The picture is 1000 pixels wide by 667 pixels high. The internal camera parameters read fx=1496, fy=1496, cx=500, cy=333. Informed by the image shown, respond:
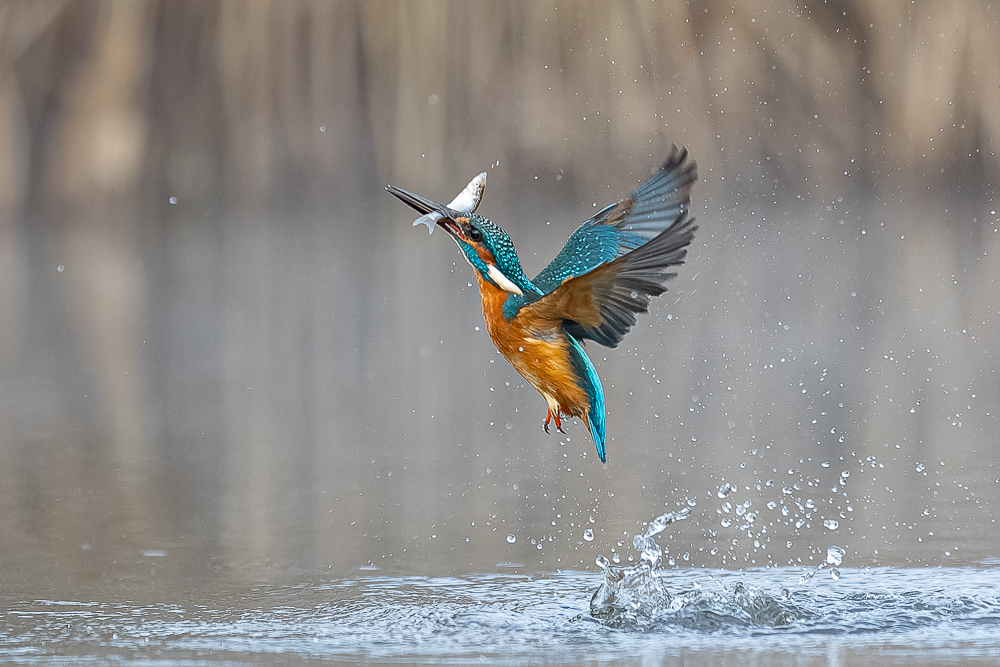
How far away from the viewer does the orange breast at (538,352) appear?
192cm

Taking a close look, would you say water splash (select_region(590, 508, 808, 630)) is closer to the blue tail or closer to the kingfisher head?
the blue tail

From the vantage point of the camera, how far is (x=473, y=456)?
123 inches

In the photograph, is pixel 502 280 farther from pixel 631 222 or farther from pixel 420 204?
pixel 631 222

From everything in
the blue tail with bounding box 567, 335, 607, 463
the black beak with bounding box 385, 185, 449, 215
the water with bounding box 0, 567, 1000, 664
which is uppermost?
the black beak with bounding box 385, 185, 449, 215

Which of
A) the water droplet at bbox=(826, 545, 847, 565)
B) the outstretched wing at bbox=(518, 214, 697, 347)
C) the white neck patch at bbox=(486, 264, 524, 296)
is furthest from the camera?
the water droplet at bbox=(826, 545, 847, 565)

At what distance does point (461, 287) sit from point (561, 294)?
12.8ft

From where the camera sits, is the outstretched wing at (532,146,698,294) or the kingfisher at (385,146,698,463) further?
the outstretched wing at (532,146,698,294)

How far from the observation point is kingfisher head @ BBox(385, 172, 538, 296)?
1.84 meters

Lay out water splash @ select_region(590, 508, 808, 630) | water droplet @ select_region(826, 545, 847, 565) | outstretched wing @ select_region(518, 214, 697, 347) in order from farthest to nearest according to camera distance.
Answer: water droplet @ select_region(826, 545, 847, 565) → water splash @ select_region(590, 508, 808, 630) → outstretched wing @ select_region(518, 214, 697, 347)

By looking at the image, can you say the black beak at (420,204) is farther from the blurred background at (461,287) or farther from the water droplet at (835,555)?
the water droplet at (835,555)

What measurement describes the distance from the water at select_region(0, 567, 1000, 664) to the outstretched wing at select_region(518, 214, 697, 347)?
0.40 meters

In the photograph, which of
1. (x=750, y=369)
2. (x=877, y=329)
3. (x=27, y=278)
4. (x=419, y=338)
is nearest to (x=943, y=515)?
(x=750, y=369)

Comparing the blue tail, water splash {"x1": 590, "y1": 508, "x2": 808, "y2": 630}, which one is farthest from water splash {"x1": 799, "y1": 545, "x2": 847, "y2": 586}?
the blue tail

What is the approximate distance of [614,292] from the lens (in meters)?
1.85
